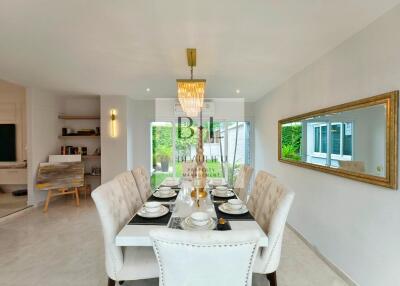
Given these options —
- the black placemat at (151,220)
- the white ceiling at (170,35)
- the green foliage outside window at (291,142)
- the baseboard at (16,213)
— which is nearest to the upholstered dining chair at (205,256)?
the black placemat at (151,220)

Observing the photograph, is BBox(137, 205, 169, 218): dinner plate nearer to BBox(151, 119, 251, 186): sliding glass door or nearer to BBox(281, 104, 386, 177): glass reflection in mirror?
BBox(281, 104, 386, 177): glass reflection in mirror

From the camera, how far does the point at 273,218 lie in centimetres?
173

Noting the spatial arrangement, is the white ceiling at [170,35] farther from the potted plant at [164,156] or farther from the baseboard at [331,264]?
the potted plant at [164,156]

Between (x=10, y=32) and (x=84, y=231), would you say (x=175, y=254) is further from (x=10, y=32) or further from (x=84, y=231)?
(x=84, y=231)

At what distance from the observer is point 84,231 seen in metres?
3.50

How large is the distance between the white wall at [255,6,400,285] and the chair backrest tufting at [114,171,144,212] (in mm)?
2174

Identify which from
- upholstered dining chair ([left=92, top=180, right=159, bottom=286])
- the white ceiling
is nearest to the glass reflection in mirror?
the white ceiling

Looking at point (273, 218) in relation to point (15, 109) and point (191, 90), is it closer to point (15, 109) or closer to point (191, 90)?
point (191, 90)

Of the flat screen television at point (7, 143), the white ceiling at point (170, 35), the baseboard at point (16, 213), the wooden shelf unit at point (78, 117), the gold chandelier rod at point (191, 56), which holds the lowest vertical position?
the baseboard at point (16, 213)

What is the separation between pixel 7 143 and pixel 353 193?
720 centimetres

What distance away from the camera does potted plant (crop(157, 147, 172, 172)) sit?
6051 mm

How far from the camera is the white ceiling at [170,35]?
1846 millimetres

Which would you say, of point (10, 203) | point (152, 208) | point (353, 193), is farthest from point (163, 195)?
point (10, 203)

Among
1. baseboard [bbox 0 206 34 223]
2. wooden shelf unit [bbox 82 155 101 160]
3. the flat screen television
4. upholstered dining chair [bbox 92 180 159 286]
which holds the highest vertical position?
the flat screen television
